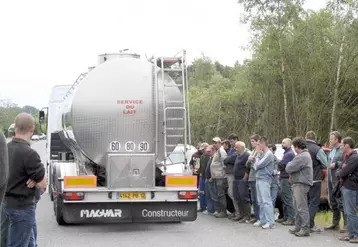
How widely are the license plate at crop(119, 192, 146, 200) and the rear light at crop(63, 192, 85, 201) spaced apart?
74 centimetres

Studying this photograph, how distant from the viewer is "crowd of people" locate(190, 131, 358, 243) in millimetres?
11234

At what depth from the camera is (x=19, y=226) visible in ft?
22.9

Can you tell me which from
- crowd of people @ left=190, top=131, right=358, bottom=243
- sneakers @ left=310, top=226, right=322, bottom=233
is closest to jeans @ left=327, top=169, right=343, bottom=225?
crowd of people @ left=190, top=131, right=358, bottom=243

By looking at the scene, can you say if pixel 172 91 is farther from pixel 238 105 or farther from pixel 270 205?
pixel 238 105

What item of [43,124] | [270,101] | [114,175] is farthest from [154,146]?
[270,101]

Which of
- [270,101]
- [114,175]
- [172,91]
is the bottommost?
[114,175]

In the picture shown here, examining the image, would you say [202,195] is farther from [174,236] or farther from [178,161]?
[174,236]

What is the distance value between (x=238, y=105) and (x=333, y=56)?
15.9 m

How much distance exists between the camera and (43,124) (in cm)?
2141

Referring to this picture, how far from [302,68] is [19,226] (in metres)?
25.5

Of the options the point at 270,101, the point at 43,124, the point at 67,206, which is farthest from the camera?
the point at 270,101

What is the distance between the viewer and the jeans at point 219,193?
1518 cm

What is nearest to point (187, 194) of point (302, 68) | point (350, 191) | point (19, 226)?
point (350, 191)

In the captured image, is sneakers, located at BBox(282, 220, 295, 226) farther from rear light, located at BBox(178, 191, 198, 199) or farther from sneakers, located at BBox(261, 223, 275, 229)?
rear light, located at BBox(178, 191, 198, 199)
